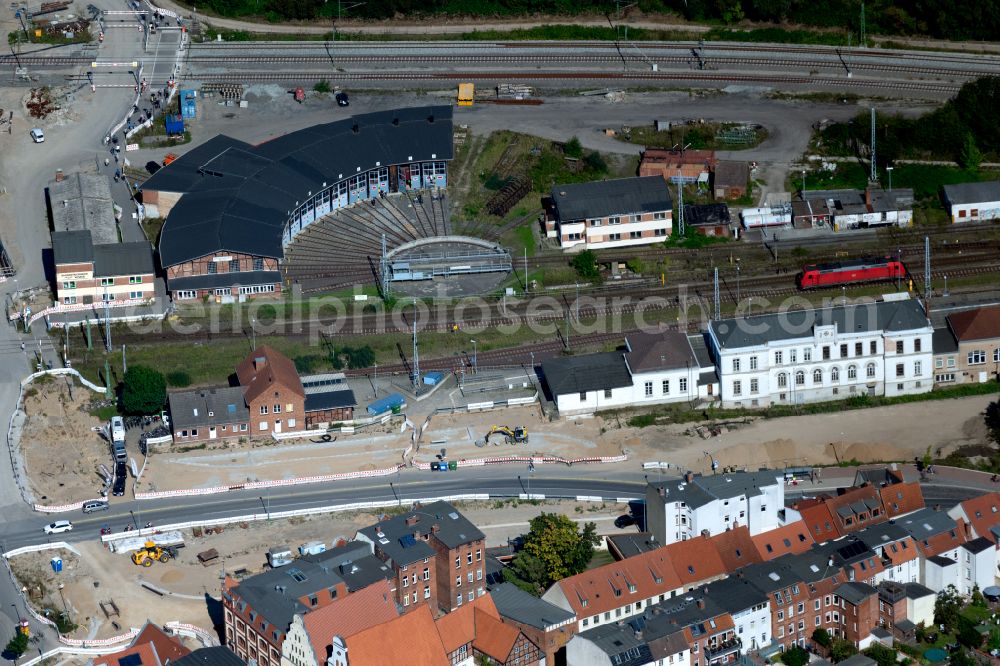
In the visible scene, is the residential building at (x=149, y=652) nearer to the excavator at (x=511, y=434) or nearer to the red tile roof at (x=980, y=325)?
the excavator at (x=511, y=434)

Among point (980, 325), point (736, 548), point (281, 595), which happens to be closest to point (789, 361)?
point (980, 325)

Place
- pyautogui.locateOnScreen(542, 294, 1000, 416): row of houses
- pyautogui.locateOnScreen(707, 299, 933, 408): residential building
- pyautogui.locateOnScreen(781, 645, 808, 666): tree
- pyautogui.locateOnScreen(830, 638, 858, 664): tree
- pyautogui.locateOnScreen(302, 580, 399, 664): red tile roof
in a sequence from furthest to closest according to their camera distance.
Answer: pyautogui.locateOnScreen(707, 299, 933, 408): residential building < pyautogui.locateOnScreen(542, 294, 1000, 416): row of houses < pyautogui.locateOnScreen(830, 638, 858, 664): tree < pyautogui.locateOnScreen(781, 645, 808, 666): tree < pyautogui.locateOnScreen(302, 580, 399, 664): red tile roof

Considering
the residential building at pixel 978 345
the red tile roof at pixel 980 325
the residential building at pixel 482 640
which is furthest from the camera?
the residential building at pixel 978 345

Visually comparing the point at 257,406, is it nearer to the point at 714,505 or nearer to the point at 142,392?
the point at 142,392

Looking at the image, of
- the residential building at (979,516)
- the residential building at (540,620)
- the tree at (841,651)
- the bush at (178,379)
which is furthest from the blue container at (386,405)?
the residential building at (979,516)

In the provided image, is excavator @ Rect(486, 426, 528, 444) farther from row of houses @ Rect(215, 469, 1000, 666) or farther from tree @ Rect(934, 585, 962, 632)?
tree @ Rect(934, 585, 962, 632)

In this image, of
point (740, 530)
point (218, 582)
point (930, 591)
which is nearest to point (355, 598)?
point (218, 582)

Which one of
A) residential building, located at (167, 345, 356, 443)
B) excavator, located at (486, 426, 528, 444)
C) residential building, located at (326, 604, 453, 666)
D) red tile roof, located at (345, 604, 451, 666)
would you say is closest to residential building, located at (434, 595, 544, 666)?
residential building, located at (326, 604, 453, 666)
